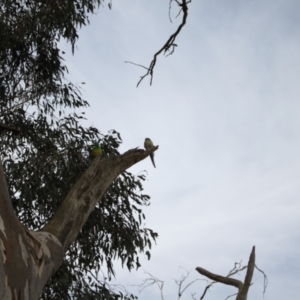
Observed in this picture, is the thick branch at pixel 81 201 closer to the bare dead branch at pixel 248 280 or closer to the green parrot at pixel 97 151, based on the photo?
the bare dead branch at pixel 248 280

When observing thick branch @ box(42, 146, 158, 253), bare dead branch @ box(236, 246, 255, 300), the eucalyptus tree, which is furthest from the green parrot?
bare dead branch @ box(236, 246, 255, 300)

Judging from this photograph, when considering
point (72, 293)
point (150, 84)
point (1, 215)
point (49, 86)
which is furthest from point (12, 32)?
point (1, 215)

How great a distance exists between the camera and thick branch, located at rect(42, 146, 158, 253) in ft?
6.73

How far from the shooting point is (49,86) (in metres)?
5.17

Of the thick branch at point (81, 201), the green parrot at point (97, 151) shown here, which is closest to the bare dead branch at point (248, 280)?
the thick branch at point (81, 201)

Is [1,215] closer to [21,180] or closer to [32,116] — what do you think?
[21,180]

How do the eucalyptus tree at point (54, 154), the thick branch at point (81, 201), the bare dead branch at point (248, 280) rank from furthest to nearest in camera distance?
1. the eucalyptus tree at point (54, 154)
2. the thick branch at point (81, 201)
3. the bare dead branch at point (248, 280)

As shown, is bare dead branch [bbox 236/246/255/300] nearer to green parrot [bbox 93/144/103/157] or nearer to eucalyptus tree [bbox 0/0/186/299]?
eucalyptus tree [bbox 0/0/186/299]

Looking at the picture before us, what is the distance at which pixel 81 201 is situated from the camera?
2.09m

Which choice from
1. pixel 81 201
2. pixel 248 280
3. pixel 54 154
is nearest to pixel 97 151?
pixel 54 154

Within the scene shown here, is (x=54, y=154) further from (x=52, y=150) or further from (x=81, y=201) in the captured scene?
(x=81, y=201)

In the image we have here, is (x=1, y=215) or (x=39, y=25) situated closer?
(x=1, y=215)

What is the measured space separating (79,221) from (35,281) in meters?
0.35

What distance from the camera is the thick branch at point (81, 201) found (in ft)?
6.73
